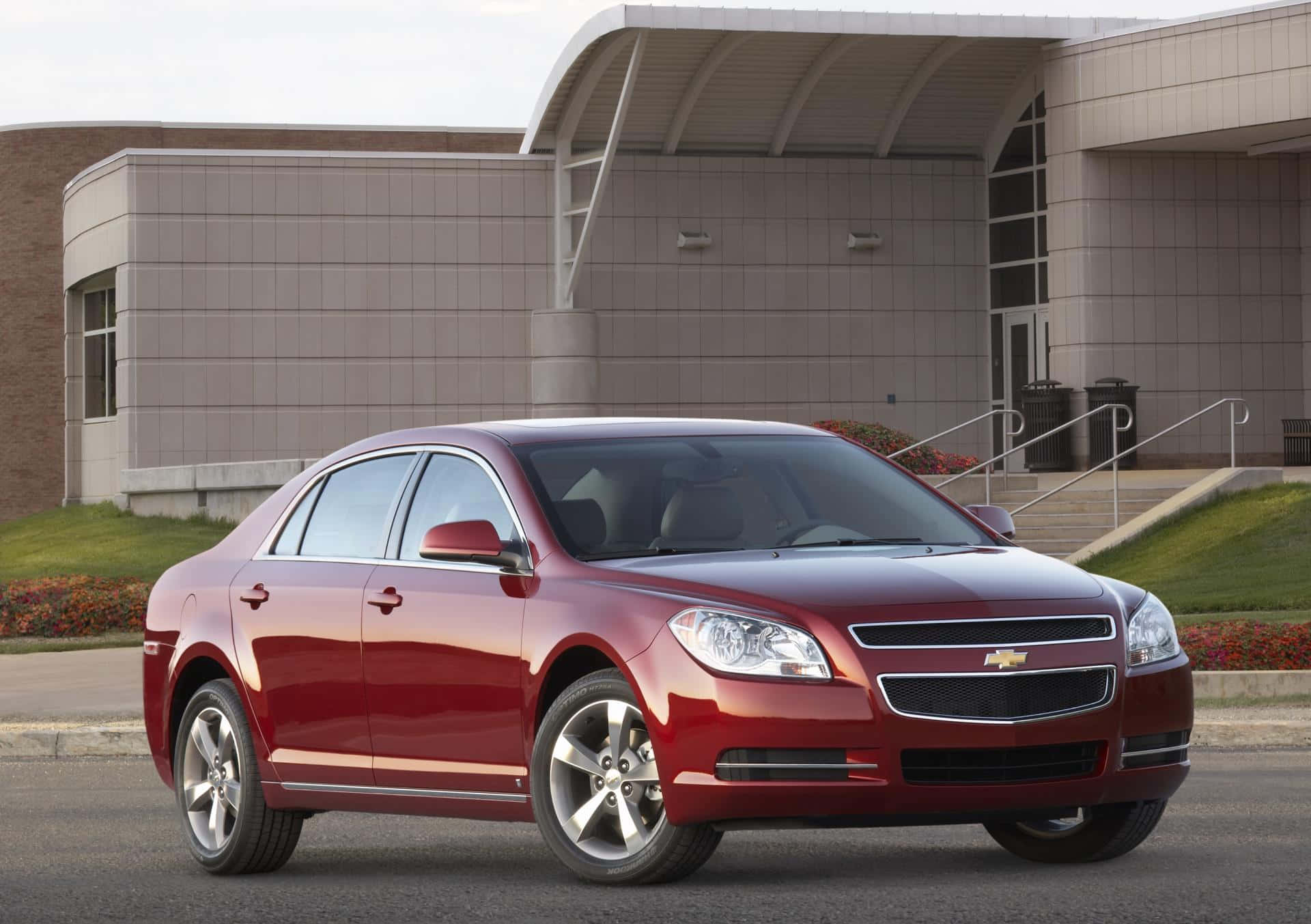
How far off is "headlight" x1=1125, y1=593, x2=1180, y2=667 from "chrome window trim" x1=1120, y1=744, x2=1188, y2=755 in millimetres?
279

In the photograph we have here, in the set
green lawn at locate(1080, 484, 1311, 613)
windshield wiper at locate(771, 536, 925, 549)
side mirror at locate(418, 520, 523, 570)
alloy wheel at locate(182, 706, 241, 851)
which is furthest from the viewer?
green lawn at locate(1080, 484, 1311, 613)

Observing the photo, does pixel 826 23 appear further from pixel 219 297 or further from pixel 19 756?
pixel 19 756

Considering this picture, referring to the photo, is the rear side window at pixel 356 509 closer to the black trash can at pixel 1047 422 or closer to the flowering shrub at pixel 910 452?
the flowering shrub at pixel 910 452

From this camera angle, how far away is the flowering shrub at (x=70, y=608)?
22.5 metres

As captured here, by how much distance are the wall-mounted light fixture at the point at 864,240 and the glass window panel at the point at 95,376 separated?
14421 millimetres

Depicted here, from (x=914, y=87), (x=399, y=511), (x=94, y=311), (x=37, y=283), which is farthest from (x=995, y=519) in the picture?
(x=37, y=283)

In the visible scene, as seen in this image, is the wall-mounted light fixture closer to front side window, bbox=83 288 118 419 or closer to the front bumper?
front side window, bbox=83 288 118 419

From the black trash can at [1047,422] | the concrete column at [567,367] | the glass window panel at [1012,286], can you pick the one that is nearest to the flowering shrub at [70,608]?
the concrete column at [567,367]

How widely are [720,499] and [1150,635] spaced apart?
1.62 meters

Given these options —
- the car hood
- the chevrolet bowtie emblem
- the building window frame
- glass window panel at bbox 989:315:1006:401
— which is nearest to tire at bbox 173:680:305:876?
the car hood

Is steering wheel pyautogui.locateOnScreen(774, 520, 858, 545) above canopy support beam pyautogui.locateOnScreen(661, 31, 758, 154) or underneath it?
underneath

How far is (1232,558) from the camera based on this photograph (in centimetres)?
2450

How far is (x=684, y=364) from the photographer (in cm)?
3753

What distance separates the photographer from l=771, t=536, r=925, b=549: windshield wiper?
7.84 m
